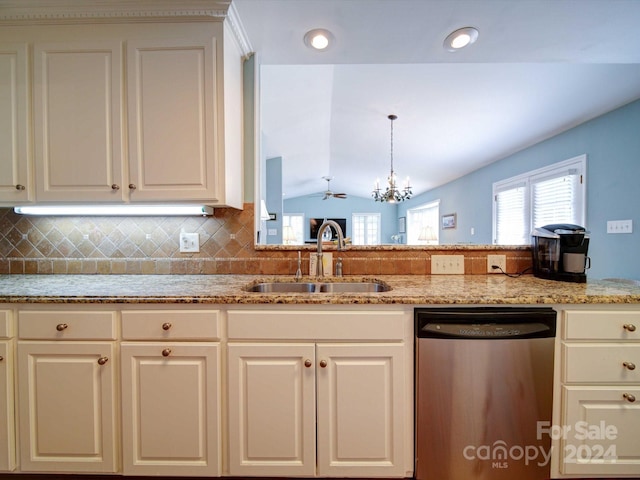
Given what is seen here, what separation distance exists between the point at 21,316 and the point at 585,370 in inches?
88.8

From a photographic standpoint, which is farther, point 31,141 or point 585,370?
point 31,141

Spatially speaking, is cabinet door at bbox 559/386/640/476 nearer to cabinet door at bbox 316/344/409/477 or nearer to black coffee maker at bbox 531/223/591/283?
black coffee maker at bbox 531/223/591/283

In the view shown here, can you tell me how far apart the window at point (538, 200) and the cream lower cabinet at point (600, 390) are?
273cm

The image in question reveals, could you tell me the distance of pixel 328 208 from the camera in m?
10.4

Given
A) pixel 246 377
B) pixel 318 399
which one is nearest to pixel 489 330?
pixel 318 399

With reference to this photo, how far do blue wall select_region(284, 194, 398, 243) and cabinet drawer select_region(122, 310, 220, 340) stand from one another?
354 inches

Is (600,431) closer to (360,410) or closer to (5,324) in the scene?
(360,410)

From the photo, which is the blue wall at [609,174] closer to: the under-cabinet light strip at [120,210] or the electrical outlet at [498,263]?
the electrical outlet at [498,263]

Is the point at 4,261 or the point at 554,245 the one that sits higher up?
the point at 554,245

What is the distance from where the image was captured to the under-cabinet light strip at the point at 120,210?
1522mm

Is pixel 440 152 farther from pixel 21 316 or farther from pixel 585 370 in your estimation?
pixel 21 316

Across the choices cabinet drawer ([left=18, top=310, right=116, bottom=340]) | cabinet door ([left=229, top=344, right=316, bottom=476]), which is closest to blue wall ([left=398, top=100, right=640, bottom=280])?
cabinet door ([left=229, top=344, right=316, bottom=476])

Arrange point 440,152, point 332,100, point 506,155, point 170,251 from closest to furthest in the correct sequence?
point 170,251 → point 332,100 → point 506,155 → point 440,152

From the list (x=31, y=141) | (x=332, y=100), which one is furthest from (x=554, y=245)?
(x=332, y=100)
